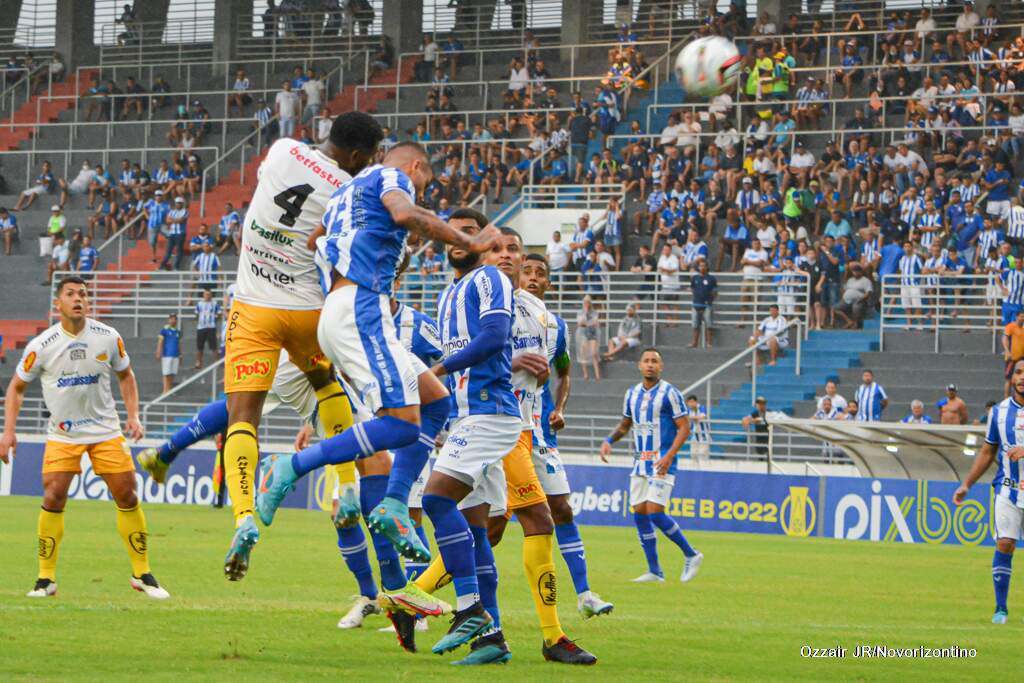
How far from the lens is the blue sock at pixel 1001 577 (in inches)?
564

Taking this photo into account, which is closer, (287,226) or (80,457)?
(287,226)

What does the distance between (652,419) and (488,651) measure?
1035cm

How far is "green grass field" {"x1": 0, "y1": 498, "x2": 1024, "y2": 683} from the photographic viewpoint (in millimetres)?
9109

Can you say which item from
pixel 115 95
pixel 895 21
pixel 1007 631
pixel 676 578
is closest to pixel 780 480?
pixel 676 578

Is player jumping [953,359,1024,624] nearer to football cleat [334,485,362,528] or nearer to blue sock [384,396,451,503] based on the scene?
blue sock [384,396,451,503]

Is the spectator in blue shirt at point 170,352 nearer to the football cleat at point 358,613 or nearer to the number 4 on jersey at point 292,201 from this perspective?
the football cleat at point 358,613

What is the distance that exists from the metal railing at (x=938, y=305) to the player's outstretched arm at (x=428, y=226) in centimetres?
2302

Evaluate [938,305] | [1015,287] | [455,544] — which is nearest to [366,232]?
[455,544]

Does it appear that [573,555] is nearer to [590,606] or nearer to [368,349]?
[590,606]

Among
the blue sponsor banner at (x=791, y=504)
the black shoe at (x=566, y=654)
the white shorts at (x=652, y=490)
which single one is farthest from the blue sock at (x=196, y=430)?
the blue sponsor banner at (x=791, y=504)

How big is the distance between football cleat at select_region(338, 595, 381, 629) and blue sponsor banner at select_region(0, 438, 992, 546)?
16.2 meters

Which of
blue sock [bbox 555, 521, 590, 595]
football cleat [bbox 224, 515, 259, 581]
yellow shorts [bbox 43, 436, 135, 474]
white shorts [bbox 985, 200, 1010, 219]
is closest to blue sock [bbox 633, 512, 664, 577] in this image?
blue sock [bbox 555, 521, 590, 595]

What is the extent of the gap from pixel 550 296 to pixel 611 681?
27042 mm

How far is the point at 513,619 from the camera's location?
1224 cm
